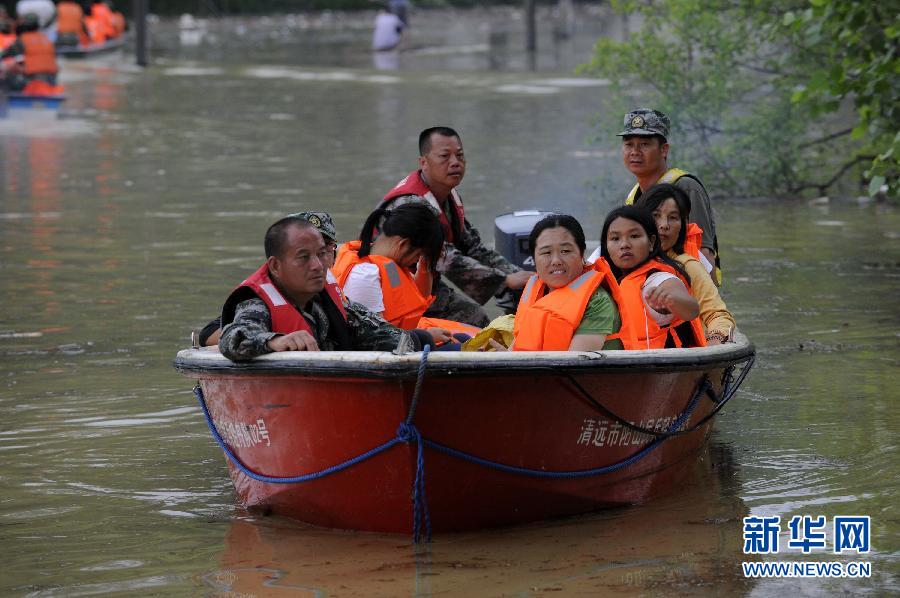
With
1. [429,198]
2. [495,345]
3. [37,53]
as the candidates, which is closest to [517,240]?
[429,198]

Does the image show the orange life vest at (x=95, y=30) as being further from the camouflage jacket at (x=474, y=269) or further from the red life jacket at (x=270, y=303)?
the red life jacket at (x=270, y=303)

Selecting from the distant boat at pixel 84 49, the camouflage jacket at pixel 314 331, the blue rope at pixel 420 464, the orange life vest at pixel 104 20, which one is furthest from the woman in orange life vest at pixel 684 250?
the orange life vest at pixel 104 20

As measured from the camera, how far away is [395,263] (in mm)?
7566

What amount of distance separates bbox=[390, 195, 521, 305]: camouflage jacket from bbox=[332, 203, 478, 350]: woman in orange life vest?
0.89m

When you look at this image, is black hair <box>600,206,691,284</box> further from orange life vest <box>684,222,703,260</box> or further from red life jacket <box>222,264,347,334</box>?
red life jacket <box>222,264,347,334</box>

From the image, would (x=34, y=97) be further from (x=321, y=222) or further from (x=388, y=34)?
(x=321, y=222)

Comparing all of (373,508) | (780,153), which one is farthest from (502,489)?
(780,153)

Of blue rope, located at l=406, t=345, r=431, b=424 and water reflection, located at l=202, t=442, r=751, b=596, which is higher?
blue rope, located at l=406, t=345, r=431, b=424

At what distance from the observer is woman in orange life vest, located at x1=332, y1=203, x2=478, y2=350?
7.49 m

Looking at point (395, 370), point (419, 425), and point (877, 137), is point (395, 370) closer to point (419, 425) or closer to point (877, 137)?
point (419, 425)

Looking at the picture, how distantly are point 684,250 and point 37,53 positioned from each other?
19.0 meters

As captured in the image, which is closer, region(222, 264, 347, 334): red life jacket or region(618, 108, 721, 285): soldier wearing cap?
region(222, 264, 347, 334): red life jacket

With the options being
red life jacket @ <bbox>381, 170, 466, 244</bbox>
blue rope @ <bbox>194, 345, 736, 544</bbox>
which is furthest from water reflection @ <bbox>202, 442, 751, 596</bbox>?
red life jacket @ <bbox>381, 170, 466, 244</bbox>

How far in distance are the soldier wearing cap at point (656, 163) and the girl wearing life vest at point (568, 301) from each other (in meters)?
1.43
